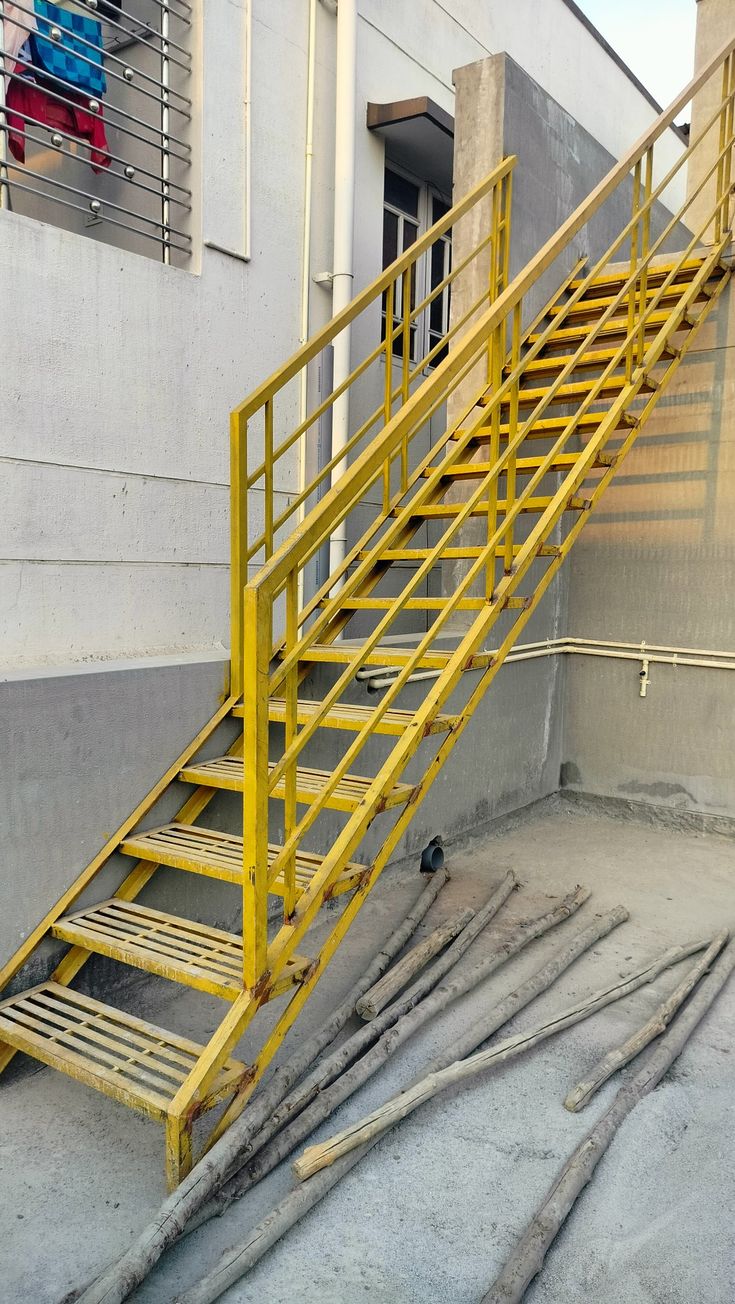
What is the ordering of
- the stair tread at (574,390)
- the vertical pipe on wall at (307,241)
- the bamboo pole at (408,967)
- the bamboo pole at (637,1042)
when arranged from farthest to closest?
the vertical pipe on wall at (307,241), the stair tread at (574,390), the bamboo pole at (408,967), the bamboo pole at (637,1042)

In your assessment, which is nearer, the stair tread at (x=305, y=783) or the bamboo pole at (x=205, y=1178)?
the bamboo pole at (x=205, y=1178)

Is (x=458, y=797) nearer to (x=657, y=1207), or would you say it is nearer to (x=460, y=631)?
(x=460, y=631)

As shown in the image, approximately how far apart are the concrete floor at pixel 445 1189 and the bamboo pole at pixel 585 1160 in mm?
50

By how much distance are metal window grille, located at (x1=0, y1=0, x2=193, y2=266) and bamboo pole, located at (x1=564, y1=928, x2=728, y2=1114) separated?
14.2 ft

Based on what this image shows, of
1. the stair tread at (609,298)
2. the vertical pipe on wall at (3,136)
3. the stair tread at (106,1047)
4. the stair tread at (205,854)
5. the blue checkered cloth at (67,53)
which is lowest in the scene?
the stair tread at (106,1047)

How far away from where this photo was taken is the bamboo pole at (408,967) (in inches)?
120

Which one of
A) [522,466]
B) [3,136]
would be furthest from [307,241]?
[522,466]

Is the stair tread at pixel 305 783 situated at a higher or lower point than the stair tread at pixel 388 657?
lower

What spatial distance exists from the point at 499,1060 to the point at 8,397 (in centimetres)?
351

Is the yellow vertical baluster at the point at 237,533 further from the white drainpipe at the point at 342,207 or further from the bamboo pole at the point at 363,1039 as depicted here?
the white drainpipe at the point at 342,207

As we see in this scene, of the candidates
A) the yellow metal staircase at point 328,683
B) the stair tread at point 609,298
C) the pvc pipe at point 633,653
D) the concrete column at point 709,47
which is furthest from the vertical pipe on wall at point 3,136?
the concrete column at point 709,47

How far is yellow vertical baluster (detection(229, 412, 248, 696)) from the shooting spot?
335 cm

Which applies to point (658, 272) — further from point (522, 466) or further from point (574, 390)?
point (522, 466)

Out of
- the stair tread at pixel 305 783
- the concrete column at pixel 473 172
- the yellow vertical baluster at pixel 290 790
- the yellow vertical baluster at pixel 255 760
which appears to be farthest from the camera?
the concrete column at pixel 473 172
